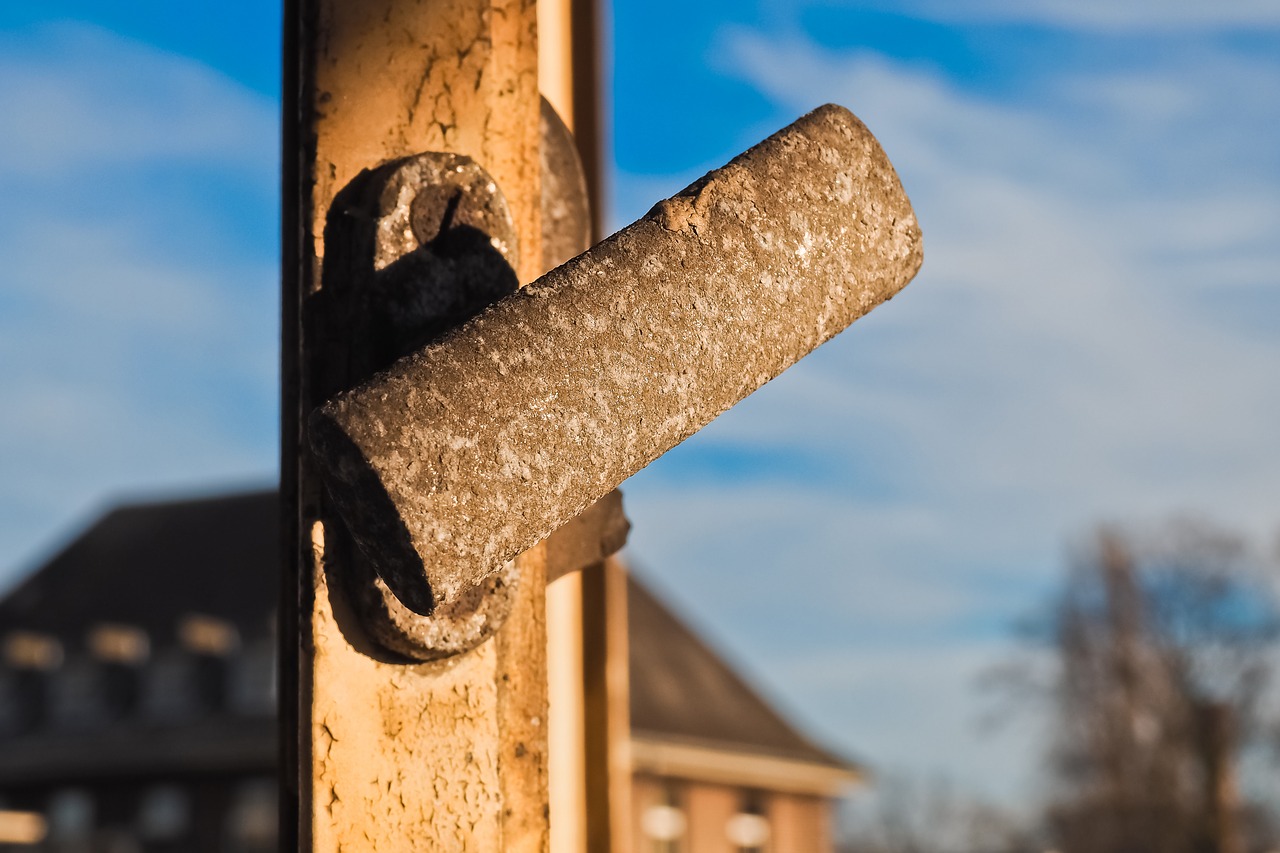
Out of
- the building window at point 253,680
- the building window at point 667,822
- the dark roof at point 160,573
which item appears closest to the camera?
the building window at point 667,822

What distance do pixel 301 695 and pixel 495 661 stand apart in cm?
12

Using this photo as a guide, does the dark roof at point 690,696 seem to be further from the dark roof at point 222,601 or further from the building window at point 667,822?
the building window at point 667,822

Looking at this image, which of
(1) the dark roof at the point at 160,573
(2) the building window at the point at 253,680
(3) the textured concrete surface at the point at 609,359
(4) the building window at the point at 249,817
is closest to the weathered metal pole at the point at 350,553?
(3) the textured concrete surface at the point at 609,359

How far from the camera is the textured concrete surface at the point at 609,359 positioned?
0.76m

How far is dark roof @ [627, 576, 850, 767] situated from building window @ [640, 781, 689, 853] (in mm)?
922

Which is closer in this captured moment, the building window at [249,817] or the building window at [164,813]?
the building window at [249,817]

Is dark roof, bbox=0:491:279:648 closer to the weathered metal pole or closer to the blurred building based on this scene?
the blurred building

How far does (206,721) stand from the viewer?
2566cm

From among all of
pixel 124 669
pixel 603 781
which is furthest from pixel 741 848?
pixel 603 781

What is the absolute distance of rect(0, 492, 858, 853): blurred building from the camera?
961 inches

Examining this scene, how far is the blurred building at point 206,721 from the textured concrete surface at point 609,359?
2218 cm

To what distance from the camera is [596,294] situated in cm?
82

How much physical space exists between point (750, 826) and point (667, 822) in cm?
257

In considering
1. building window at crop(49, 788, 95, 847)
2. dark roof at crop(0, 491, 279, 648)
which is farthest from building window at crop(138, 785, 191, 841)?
dark roof at crop(0, 491, 279, 648)
